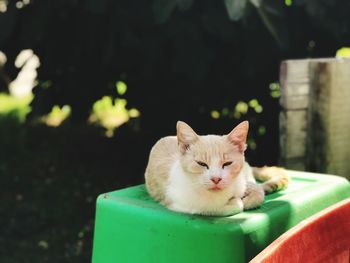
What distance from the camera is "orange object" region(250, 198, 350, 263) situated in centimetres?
140

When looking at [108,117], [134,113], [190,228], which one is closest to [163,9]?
[190,228]

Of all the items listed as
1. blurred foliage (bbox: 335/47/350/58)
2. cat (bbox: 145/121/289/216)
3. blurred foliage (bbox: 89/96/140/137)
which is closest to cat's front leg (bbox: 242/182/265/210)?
cat (bbox: 145/121/289/216)

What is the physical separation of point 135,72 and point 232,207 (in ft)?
6.54

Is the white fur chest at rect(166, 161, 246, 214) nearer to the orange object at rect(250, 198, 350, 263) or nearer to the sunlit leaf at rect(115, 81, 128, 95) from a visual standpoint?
the orange object at rect(250, 198, 350, 263)

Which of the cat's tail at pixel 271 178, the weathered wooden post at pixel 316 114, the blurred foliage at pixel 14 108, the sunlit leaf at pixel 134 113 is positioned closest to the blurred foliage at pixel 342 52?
the weathered wooden post at pixel 316 114

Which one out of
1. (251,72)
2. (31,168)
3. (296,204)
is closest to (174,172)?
(296,204)

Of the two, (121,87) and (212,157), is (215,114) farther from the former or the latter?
(212,157)

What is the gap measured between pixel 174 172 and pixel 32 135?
3268 mm

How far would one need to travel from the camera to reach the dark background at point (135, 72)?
2.93 metres

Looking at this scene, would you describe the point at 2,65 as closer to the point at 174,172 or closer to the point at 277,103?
the point at 277,103

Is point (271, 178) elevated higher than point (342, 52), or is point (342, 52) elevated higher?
point (342, 52)

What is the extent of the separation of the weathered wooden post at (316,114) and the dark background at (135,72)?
194mm

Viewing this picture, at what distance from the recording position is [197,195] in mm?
1814

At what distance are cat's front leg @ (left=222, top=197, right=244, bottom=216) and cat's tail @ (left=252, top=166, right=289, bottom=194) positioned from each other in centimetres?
33
